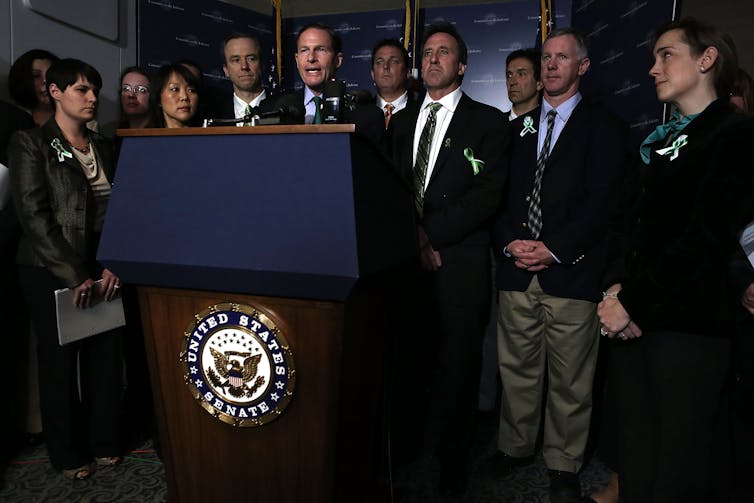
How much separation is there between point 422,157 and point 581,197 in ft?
2.14

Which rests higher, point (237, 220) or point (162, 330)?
point (237, 220)

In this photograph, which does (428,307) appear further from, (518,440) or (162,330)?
(162,330)

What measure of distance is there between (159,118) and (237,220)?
5.46 feet

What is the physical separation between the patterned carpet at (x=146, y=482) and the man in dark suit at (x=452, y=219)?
13 cm

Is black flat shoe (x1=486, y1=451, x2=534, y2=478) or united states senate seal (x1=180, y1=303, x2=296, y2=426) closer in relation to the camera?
united states senate seal (x1=180, y1=303, x2=296, y2=426)

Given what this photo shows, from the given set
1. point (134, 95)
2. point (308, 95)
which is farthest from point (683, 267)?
point (134, 95)

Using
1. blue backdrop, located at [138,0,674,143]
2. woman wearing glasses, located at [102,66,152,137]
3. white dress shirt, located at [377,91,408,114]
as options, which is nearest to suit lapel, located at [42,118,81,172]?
woman wearing glasses, located at [102,66,152,137]

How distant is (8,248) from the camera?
7.55 feet

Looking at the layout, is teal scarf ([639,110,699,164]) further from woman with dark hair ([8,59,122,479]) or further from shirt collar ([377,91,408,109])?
woman with dark hair ([8,59,122,479])

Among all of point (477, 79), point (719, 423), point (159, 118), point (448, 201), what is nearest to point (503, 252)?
point (448, 201)

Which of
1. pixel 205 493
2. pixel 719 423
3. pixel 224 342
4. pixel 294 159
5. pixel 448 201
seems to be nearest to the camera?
pixel 294 159

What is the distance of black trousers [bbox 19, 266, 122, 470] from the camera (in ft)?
7.09

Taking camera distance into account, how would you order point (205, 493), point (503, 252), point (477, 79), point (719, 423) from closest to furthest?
point (205, 493) < point (719, 423) < point (503, 252) < point (477, 79)

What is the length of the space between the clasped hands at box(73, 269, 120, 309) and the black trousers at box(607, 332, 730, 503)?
6.11 ft
